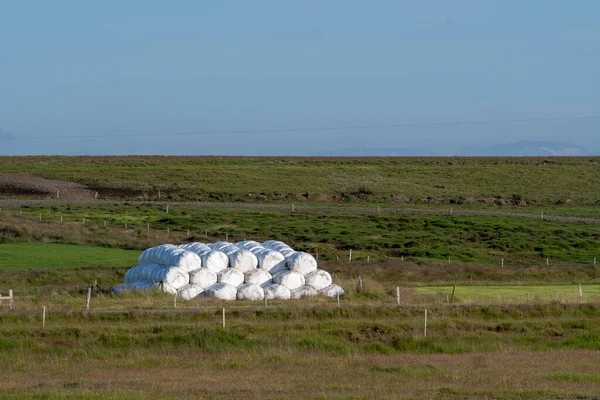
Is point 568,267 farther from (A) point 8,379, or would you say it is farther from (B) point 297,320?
(A) point 8,379

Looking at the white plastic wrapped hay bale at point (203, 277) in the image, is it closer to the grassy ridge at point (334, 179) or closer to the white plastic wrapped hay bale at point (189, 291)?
the white plastic wrapped hay bale at point (189, 291)

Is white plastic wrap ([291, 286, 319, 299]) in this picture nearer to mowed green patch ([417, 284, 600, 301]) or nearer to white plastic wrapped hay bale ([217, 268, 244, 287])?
white plastic wrapped hay bale ([217, 268, 244, 287])

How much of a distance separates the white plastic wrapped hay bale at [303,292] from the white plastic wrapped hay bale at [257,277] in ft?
3.17

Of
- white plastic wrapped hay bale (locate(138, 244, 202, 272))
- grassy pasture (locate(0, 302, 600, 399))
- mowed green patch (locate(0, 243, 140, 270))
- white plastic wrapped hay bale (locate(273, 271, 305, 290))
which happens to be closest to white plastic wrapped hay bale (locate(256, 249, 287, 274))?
white plastic wrapped hay bale (locate(273, 271, 305, 290))

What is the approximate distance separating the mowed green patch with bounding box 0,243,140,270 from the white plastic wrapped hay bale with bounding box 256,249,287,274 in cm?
1064

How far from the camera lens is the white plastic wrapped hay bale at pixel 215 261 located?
1356 inches

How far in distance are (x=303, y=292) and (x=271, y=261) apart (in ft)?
5.21

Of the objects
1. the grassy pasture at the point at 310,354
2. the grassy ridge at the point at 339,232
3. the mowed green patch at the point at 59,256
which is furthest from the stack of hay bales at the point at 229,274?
the grassy ridge at the point at 339,232

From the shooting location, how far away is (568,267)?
155ft

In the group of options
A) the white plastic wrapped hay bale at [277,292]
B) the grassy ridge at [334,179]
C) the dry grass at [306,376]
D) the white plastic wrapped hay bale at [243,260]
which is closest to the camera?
the dry grass at [306,376]

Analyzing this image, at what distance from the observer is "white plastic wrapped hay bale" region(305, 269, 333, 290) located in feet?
115

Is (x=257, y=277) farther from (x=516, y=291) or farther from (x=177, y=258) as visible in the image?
(x=516, y=291)

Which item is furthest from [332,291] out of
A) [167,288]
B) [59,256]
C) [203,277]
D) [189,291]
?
[59,256]

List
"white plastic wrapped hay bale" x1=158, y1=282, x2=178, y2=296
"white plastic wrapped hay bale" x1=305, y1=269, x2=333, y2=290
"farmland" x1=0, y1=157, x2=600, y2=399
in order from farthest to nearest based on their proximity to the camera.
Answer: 1. "white plastic wrapped hay bale" x1=305, y1=269, x2=333, y2=290
2. "white plastic wrapped hay bale" x1=158, y1=282, x2=178, y2=296
3. "farmland" x1=0, y1=157, x2=600, y2=399
